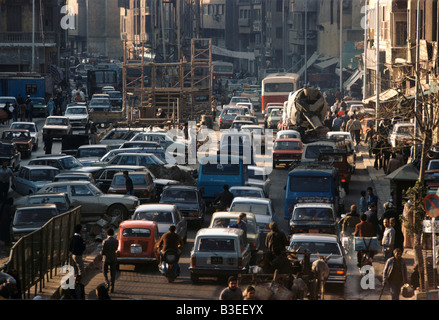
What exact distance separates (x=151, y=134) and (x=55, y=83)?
145 ft

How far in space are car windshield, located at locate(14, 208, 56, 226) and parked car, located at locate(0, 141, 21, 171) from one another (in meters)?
13.0

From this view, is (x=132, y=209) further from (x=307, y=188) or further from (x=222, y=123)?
(x=222, y=123)

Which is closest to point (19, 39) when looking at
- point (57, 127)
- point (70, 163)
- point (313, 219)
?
point (57, 127)

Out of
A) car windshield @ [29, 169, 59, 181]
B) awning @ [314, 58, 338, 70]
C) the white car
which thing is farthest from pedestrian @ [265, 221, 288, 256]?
awning @ [314, 58, 338, 70]

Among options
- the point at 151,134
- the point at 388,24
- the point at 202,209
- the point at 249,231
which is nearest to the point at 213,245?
the point at 249,231

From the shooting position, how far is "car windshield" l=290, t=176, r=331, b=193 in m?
29.6

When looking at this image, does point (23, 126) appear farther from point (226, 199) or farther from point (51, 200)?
point (226, 199)

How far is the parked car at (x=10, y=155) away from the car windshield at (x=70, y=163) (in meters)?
3.08

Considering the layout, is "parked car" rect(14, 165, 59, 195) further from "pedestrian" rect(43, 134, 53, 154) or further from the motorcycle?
the motorcycle

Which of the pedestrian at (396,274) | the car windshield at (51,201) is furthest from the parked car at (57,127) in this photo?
the pedestrian at (396,274)

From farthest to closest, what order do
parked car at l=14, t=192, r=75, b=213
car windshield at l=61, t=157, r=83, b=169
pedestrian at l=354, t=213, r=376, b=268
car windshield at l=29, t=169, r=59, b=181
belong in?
car windshield at l=61, t=157, r=83, b=169, car windshield at l=29, t=169, r=59, b=181, parked car at l=14, t=192, r=75, b=213, pedestrian at l=354, t=213, r=376, b=268

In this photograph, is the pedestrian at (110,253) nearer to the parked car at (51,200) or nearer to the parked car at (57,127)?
the parked car at (51,200)
